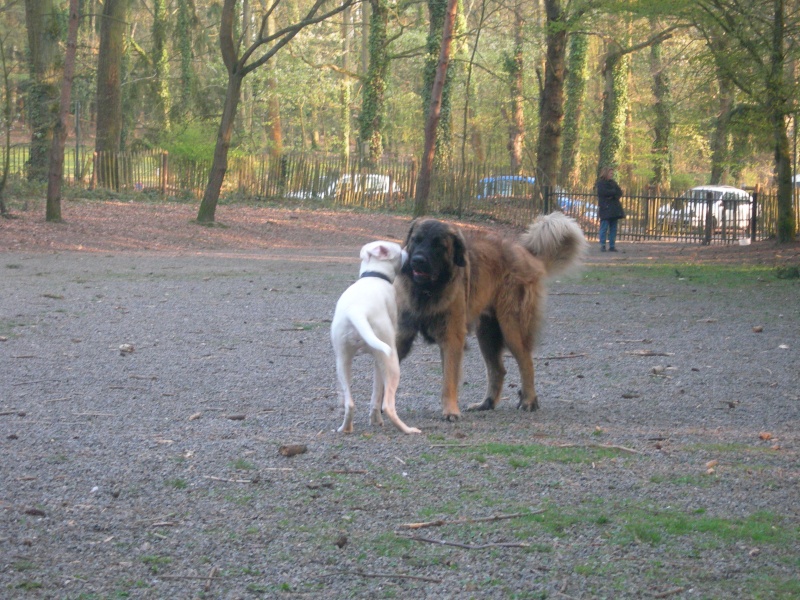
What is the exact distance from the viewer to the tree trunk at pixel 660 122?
1785 inches

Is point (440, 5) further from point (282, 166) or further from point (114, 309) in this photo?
point (114, 309)

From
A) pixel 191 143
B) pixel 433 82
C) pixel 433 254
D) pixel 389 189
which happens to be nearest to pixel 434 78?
pixel 433 82

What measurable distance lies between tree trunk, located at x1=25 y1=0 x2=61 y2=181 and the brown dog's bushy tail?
87.3ft

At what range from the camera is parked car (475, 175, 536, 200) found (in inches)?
1288

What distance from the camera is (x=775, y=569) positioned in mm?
3977

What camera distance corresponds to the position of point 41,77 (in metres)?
31.3

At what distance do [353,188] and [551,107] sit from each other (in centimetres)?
835

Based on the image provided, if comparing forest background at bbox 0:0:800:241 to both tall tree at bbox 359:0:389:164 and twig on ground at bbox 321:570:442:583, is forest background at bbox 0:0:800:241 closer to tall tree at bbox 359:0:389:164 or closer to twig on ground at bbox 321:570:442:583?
tall tree at bbox 359:0:389:164

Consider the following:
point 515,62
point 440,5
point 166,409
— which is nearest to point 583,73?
point 515,62

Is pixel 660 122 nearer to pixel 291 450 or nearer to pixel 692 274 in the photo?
pixel 692 274

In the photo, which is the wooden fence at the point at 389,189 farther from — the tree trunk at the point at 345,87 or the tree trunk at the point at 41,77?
the tree trunk at the point at 345,87

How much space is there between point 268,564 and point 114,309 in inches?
370

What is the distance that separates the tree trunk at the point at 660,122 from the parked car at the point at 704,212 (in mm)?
12856

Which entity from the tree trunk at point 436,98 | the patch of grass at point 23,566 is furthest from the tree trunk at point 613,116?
the patch of grass at point 23,566
